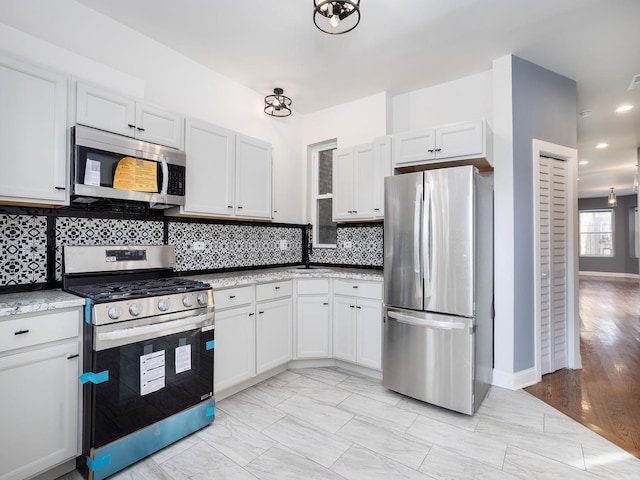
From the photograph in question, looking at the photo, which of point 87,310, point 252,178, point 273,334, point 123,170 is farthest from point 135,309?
point 252,178

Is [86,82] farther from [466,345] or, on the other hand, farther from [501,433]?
[501,433]

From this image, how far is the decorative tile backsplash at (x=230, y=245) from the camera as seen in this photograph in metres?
2.90

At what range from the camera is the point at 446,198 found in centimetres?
246

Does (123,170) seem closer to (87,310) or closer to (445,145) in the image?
(87,310)

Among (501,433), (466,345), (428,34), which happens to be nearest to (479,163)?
(428,34)

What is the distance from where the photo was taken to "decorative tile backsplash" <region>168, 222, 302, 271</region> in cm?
290

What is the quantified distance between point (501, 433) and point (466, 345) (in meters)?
0.59

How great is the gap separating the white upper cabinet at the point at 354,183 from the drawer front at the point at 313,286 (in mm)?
735

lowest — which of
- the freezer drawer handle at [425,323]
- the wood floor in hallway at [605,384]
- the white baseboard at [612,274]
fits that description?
the wood floor in hallway at [605,384]

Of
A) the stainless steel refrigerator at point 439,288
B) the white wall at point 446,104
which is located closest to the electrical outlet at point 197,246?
the stainless steel refrigerator at point 439,288

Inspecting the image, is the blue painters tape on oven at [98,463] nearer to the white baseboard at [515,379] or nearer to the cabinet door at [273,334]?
the cabinet door at [273,334]

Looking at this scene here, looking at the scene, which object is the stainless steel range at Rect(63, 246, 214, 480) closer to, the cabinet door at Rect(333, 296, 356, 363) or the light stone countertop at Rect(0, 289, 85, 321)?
the light stone countertop at Rect(0, 289, 85, 321)

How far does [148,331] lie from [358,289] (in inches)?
72.3

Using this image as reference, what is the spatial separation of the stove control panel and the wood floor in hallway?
2.82 metres
